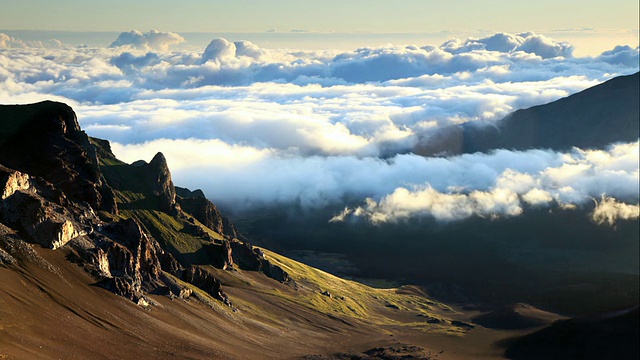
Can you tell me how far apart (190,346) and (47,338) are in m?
49.5

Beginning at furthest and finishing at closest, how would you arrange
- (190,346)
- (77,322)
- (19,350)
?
(190,346) → (77,322) → (19,350)

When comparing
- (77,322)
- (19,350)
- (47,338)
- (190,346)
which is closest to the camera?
(19,350)

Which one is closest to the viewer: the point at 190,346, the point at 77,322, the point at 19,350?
the point at 19,350

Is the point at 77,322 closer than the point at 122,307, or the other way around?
the point at 77,322

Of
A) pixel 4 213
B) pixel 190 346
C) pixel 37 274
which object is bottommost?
pixel 190 346

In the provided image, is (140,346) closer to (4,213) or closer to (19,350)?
(19,350)

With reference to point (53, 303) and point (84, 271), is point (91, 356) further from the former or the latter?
point (84, 271)

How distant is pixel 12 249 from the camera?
180 meters

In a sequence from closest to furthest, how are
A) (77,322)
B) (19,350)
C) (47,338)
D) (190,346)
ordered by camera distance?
1. (19,350)
2. (47,338)
3. (77,322)
4. (190,346)

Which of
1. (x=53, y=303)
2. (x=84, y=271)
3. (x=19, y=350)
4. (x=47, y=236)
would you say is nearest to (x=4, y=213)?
(x=47, y=236)

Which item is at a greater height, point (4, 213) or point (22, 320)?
point (4, 213)

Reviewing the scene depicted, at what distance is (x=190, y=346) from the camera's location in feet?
638

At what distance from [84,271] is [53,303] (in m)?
27.0

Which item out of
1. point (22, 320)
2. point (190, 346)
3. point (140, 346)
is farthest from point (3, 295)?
point (190, 346)
